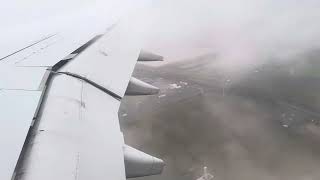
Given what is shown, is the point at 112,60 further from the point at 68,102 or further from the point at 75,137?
the point at 75,137

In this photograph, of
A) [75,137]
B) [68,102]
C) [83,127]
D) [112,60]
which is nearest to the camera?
[75,137]

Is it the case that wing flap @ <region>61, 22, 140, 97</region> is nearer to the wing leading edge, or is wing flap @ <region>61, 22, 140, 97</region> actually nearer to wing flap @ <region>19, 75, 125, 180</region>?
the wing leading edge

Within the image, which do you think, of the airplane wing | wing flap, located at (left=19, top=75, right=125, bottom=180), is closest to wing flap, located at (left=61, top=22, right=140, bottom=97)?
the airplane wing

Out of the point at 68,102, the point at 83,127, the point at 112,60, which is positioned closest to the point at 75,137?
the point at 83,127

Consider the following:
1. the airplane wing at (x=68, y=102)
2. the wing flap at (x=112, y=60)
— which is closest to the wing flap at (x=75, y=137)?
the airplane wing at (x=68, y=102)

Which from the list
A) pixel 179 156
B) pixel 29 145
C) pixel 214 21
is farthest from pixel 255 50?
pixel 29 145

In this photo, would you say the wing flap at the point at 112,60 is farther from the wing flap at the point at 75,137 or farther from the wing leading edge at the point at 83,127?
the wing flap at the point at 75,137

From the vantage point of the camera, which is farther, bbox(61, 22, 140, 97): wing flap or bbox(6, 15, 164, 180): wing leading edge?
bbox(61, 22, 140, 97): wing flap

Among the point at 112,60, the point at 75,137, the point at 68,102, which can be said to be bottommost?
the point at 75,137
